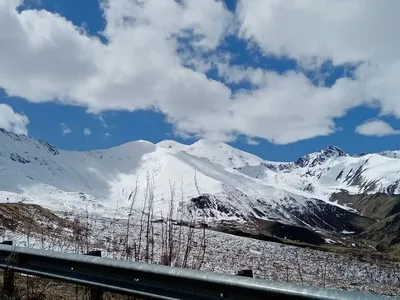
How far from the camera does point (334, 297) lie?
384 cm

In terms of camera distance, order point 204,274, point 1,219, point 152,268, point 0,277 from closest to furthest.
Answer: point 204,274 → point 152,268 → point 0,277 → point 1,219

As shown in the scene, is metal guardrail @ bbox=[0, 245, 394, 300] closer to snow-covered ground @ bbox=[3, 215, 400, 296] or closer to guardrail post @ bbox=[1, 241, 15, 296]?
guardrail post @ bbox=[1, 241, 15, 296]

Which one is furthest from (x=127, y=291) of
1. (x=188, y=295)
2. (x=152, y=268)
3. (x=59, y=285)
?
(x=59, y=285)

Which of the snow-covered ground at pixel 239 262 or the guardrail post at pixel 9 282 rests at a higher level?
the snow-covered ground at pixel 239 262

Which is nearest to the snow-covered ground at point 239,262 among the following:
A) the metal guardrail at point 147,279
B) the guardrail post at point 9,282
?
the guardrail post at point 9,282

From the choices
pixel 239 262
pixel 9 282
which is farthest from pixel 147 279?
A: pixel 239 262

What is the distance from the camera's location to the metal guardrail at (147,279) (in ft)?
13.9

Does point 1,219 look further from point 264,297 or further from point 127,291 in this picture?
point 264,297

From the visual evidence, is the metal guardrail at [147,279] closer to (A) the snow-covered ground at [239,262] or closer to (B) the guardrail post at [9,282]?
(B) the guardrail post at [9,282]

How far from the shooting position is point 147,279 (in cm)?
539

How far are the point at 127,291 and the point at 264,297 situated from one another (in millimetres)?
1814

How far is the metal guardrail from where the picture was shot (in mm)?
4227

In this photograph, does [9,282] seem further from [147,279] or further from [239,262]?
[239,262]

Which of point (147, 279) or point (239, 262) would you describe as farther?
point (239, 262)
